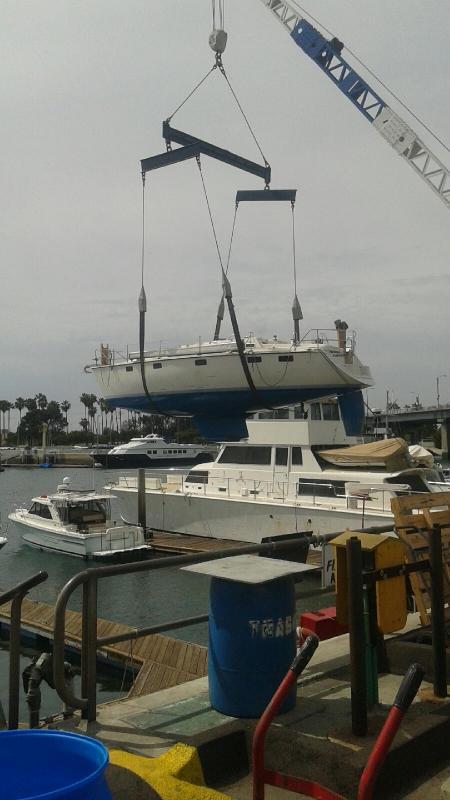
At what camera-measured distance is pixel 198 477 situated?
2386cm

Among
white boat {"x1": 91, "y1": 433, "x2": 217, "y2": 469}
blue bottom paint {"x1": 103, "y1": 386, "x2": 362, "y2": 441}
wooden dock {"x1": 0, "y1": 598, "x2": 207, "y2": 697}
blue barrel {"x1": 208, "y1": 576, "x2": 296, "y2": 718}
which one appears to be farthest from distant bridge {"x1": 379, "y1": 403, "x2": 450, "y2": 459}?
blue barrel {"x1": 208, "y1": 576, "x2": 296, "y2": 718}

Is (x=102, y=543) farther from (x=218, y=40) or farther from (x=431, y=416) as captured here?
(x=431, y=416)

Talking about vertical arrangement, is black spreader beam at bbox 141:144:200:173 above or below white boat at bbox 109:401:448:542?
above

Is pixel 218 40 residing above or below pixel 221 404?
above

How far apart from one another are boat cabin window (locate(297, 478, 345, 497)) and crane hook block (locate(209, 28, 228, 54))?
63.8 ft

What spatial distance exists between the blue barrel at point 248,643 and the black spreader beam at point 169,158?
1300 inches

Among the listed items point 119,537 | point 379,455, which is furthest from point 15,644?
point 119,537

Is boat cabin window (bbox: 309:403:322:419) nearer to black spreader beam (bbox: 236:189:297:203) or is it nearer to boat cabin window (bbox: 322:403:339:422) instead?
boat cabin window (bbox: 322:403:339:422)

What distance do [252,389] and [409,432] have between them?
113 metres

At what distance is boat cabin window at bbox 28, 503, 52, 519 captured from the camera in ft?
83.9

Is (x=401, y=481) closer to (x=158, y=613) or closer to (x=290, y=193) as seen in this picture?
(x=158, y=613)

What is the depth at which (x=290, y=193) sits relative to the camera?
3781 centimetres

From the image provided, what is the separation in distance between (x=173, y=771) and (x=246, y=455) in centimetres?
1929

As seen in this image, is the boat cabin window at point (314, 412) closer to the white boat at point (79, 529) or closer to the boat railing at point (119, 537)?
the white boat at point (79, 529)
